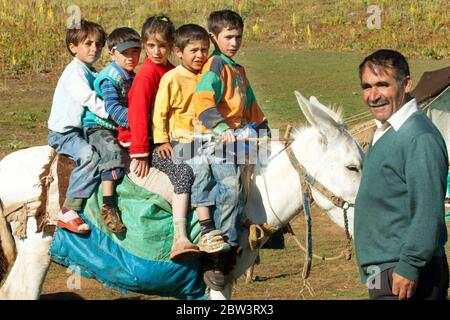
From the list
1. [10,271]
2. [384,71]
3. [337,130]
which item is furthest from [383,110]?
[10,271]

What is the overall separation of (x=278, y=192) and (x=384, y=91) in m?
1.64

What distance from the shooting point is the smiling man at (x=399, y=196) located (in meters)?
3.97

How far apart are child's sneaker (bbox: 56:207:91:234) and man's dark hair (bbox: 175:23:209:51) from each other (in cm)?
134

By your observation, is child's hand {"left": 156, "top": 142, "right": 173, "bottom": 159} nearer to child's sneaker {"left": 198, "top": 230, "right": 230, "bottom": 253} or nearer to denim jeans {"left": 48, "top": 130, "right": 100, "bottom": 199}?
denim jeans {"left": 48, "top": 130, "right": 100, "bottom": 199}

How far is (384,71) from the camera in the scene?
420 cm

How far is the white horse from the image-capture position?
547 cm

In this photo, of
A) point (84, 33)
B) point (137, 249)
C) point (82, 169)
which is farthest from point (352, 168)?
point (84, 33)

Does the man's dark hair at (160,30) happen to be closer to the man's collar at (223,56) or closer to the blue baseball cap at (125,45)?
the blue baseball cap at (125,45)

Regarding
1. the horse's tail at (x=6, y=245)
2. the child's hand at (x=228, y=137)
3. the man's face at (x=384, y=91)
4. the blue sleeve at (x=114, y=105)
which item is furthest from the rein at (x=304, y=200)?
the horse's tail at (x=6, y=245)

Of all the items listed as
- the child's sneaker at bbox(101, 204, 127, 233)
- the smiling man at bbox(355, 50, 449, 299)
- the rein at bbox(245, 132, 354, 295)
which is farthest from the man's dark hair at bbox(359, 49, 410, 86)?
the child's sneaker at bbox(101, 204, 127, 233)

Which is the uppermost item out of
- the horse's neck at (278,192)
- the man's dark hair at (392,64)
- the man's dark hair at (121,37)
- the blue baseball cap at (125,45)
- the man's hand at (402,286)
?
the man's dark hair at (121,37)

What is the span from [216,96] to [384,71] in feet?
5.13

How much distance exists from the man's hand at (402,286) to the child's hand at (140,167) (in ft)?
6.96

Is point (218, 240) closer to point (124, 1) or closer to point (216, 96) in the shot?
point (216, 96)
